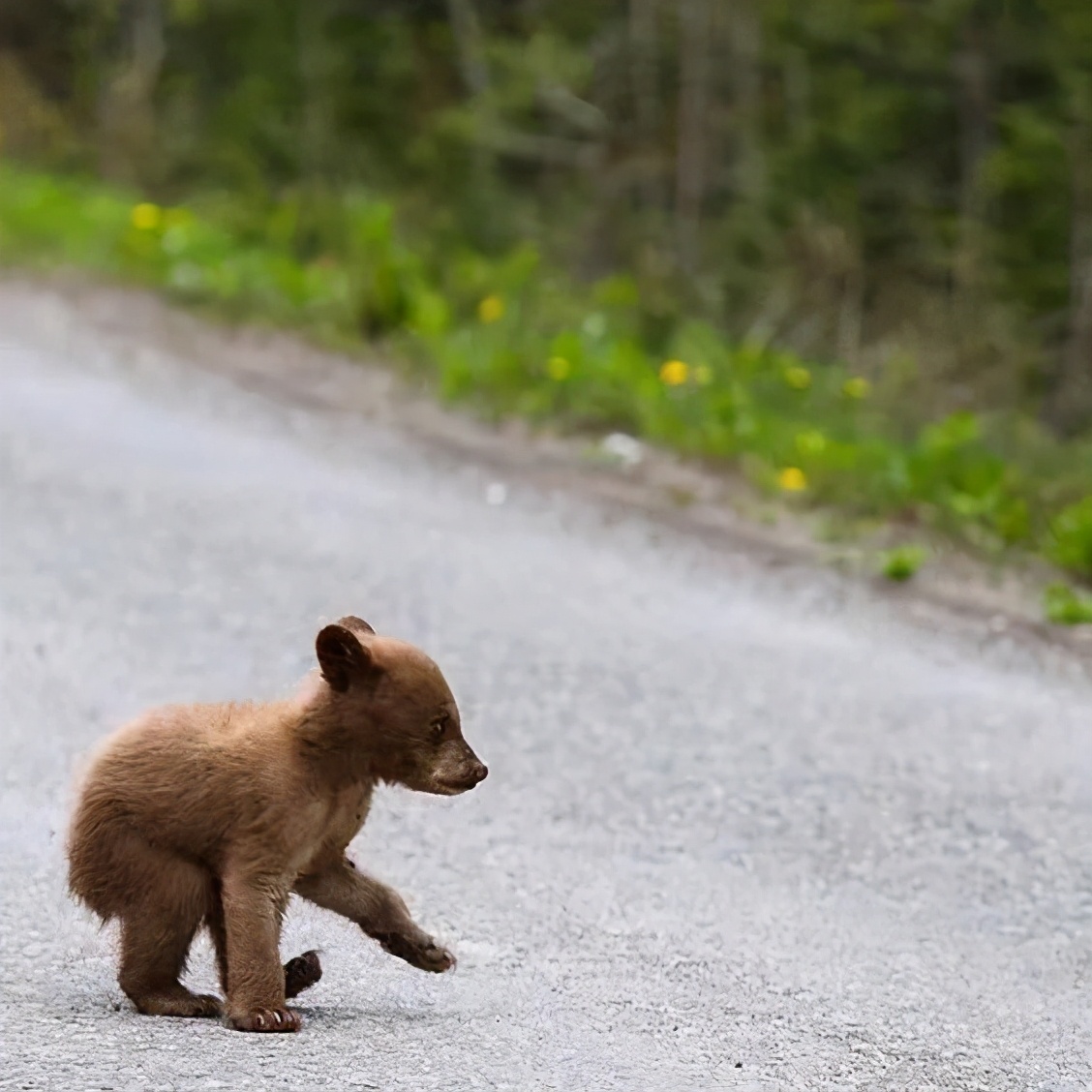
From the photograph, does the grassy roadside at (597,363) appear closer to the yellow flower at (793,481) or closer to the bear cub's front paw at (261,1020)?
the yellow flower at (793,481)

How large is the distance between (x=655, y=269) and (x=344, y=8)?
19.0 feet

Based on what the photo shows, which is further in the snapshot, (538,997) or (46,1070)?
(538,997)

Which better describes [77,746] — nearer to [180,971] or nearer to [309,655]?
[309,655]

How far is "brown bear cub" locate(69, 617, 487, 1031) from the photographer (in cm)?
323

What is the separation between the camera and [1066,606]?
6977 millimetres

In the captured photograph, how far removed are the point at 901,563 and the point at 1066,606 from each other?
68 cm

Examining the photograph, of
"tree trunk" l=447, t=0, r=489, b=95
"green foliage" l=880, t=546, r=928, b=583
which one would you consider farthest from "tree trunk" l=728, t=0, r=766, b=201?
"green foliage" l=880, t=546, r=928, b=583

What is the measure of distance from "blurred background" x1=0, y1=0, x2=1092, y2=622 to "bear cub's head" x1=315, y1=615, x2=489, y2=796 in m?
4.77

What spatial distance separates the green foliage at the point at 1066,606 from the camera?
6.94 meters

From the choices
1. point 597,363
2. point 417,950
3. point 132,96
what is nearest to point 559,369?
point 597,363

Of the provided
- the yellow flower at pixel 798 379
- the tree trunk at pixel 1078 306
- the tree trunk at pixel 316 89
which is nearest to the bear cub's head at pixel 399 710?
the yellow flower at pixel 798 379

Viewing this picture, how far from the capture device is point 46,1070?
2.95 m

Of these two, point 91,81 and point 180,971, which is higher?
point 91,81

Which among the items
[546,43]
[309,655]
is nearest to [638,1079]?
[309,655]
